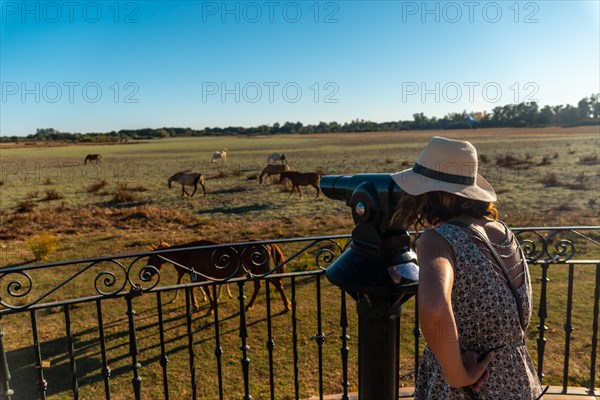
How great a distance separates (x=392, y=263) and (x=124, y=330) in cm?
525

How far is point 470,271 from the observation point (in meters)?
1.37

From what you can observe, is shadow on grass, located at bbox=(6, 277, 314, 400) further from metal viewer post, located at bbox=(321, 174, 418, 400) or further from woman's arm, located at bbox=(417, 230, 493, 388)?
woman's arm, located at bbox=(417, 230, 493, 388)

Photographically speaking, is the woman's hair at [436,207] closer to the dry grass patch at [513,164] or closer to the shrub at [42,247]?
the shrub at [42,247]

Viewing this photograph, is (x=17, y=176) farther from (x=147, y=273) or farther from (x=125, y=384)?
(x=147, y=273)

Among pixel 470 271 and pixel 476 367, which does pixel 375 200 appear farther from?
pixel 476 367

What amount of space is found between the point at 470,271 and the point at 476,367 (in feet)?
1.05

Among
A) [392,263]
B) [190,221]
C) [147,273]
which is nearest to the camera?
[392,263]

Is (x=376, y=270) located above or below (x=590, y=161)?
above

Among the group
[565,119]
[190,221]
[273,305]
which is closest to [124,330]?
[273,305]

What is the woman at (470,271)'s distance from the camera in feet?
4.44

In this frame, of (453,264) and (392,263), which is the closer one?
(453,264)

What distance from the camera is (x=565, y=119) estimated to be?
85.6 meters

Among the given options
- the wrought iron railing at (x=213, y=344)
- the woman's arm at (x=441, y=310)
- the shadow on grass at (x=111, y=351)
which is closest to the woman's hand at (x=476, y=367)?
the woman's arm at (x=441, y=310)

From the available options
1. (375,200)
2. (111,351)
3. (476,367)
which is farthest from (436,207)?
(111,351)
